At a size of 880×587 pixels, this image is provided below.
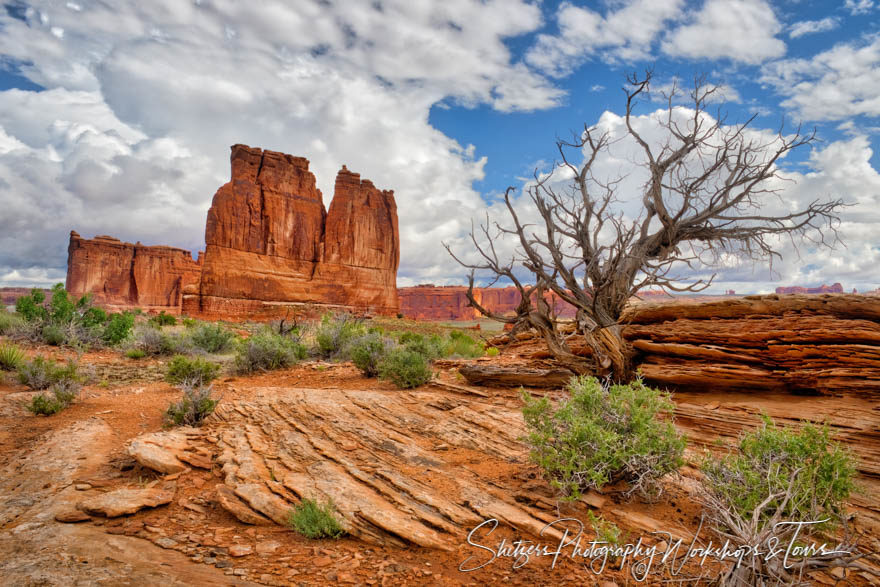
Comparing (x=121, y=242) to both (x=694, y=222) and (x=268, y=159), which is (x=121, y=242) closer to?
(x=268, y=159)

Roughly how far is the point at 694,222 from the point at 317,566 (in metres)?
8.79

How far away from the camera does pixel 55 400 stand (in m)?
7.46

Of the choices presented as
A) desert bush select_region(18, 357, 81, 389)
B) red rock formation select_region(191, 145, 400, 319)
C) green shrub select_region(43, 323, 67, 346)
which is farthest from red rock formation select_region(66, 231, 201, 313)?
desert bush select_region(18, 357, 81, 389)

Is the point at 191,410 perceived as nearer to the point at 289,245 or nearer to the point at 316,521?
the point at 316,521

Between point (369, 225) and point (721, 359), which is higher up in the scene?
point (369, 225)

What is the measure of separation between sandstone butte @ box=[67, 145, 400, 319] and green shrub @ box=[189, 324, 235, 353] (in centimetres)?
3172

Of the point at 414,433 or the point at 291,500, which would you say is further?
the point at 414,433

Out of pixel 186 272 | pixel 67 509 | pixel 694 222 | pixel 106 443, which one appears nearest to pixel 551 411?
pixel 67 509

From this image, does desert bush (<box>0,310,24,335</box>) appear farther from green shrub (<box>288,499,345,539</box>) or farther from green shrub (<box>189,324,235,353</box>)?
green shrub (<box>288,499,345,539</box>)

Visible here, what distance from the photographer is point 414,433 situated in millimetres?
5707

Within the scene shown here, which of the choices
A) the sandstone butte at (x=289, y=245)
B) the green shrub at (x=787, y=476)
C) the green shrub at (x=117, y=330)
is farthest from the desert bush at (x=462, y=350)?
the sandstone butte at (x=289, y=245)

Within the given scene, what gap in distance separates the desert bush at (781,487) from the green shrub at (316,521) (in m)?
2.75

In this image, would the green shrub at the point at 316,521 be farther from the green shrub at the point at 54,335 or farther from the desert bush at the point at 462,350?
the green shrub at the point at 54,335

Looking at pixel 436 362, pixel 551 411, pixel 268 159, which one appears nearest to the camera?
pixel 551 411
